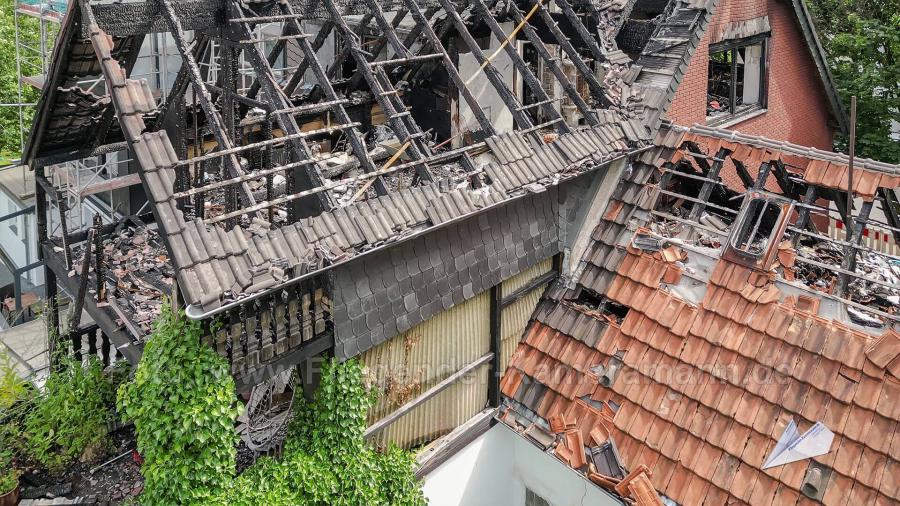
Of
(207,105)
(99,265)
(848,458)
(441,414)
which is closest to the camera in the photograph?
(207,105)

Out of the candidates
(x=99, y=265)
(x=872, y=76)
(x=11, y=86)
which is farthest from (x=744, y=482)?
(x=11, y=86)

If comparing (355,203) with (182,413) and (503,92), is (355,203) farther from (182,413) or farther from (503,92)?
(503,92)

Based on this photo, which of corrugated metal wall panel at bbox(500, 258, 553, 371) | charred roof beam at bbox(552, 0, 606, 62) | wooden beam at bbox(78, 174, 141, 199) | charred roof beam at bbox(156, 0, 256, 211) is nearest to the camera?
charred roof beam at bbox(156, 0, 256, 211)

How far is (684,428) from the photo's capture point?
8477mm

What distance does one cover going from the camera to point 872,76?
20750mm

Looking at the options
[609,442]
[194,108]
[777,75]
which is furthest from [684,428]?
[777,75]

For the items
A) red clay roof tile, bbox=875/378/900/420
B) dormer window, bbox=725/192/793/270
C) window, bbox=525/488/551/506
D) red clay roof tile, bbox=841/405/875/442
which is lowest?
window, bbox=525/488/551/506

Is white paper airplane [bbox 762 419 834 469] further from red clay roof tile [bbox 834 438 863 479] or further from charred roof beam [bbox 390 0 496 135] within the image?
charred roof beam [bbox 390 0 496 135]

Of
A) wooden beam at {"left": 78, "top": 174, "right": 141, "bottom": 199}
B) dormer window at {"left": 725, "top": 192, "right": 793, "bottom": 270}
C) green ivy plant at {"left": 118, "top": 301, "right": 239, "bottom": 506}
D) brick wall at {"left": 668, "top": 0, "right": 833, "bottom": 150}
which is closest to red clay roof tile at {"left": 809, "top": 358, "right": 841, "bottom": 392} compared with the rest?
dormer window at {"left": 725, "top": 192, "right": 793, "bottom": 270}

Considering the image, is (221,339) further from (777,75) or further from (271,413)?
(777,75)

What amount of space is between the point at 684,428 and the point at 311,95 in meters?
8.92

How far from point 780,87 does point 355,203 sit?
12936 millimetres

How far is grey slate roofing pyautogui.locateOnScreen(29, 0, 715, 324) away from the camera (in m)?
6.11

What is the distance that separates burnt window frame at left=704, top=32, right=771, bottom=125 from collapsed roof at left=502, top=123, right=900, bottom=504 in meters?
4.27
